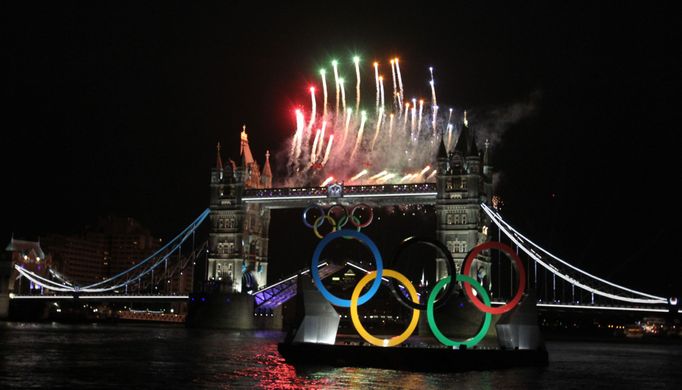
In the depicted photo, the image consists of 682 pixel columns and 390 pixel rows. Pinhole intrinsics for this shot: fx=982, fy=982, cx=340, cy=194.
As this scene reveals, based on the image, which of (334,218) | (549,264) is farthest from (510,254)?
(334,218)

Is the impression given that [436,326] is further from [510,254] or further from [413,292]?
[510,254]

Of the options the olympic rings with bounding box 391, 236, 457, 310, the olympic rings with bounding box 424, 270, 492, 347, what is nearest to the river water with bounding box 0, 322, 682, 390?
the olympic rings with bounding box 424, 270, 492, 347

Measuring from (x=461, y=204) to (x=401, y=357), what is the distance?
42644 millimetres

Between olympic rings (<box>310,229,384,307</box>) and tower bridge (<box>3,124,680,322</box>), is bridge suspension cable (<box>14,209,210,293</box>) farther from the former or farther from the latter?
olympic rings (<box>310,229,384,307</box>)

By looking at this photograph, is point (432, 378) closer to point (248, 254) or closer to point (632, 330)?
point (248, 254)

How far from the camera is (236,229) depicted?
285 ft

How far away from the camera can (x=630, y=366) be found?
1774 inches

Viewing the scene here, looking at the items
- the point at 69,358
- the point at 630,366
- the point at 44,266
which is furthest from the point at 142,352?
the point at 44,266

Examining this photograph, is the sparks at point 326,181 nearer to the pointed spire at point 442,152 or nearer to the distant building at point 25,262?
the pointed spire at point 442,152

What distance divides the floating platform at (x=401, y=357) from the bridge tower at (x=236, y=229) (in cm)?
4734

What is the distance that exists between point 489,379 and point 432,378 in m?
A: 2.00

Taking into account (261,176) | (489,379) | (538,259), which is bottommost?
(489,379)

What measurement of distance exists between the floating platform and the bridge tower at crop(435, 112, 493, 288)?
129ft

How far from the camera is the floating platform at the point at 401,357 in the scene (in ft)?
120
